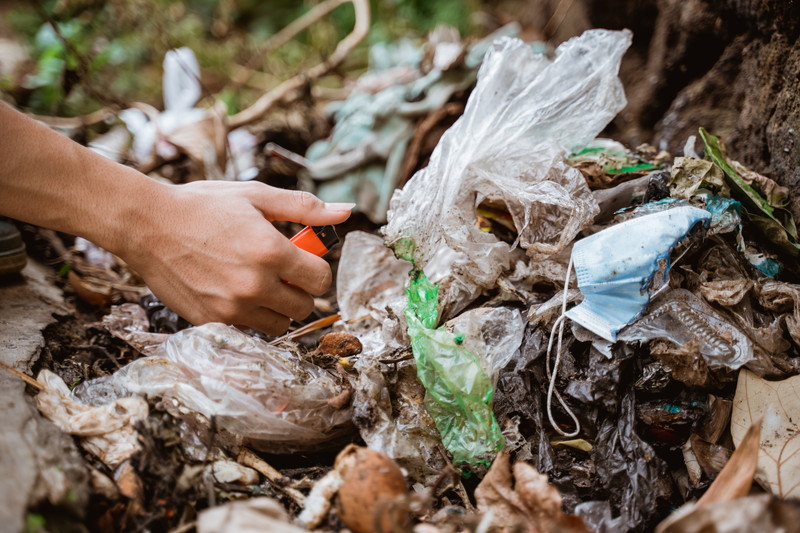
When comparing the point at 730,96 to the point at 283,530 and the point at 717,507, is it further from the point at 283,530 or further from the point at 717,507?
the point at 283,530

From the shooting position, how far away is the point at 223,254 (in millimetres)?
1200

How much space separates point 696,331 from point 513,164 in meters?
0.62

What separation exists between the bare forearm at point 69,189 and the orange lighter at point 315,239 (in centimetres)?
35

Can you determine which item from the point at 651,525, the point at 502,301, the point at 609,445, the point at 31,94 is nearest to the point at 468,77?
the point at 502,301

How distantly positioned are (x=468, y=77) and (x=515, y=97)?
70 cm

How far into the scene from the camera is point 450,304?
139 cm

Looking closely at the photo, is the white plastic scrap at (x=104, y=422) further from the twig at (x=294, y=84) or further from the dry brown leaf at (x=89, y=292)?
the twig at (x=294, y=84)

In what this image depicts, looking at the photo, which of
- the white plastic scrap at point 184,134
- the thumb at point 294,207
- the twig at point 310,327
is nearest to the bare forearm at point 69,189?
the thumb at point 294,207

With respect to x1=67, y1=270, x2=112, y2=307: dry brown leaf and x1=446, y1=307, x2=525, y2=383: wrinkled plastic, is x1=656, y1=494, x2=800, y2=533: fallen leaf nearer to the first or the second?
x1=446, y1=307, x2=525, y2=383: wrinkled plastic

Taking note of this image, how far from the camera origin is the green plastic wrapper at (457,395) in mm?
1145

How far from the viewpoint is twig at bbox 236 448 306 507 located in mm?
1051

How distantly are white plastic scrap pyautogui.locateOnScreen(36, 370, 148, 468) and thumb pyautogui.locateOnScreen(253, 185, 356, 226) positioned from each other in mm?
520

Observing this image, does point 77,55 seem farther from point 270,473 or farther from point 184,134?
point 270,473

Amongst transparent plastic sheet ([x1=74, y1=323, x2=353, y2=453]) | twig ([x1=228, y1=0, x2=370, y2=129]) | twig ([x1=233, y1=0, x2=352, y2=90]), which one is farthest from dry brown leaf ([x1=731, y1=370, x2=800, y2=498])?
twig ([x1=233, y1=0, x2=352, y2=90])
